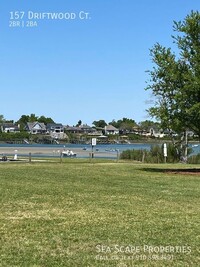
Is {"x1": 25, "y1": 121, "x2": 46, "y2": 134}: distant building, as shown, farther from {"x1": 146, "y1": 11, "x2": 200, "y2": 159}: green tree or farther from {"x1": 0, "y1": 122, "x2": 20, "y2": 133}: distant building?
{"x1": 146, "y1": 11, "x2": 200, "y2": 159}: green tree

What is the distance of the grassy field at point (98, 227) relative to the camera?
7.34 meters

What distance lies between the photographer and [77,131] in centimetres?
19738

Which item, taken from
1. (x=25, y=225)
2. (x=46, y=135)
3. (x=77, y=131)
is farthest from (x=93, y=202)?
(x=77, y=131)

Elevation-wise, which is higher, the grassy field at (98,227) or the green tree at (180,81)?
the green tree at (180,81)

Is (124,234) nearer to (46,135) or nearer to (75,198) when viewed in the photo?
(75,198)

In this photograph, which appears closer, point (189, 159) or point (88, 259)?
point (88, 259)

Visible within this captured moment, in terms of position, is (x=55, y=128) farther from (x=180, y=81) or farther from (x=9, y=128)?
(x=180, y=81)

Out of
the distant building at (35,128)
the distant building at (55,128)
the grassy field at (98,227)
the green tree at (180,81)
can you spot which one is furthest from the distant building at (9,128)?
the grassy field at (98,227)

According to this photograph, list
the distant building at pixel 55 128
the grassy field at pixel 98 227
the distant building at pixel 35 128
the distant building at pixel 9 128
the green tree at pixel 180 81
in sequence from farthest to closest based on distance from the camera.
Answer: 1. the distant building at pixel 9 128
2. the distant building at pixel 55 128
3. the distant building at pixel 35 128
4. the green tree at pixel 180 81
5. the grassy field at pixel 98 227

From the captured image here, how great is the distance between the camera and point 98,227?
9.57m

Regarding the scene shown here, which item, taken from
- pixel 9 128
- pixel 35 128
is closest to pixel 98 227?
pixel 35 128

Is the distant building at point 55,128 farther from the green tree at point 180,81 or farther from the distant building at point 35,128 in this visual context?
A: the green tree at point 180,81

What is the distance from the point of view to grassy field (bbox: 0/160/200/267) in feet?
24.1

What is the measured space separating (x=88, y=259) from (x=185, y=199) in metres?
7.61
